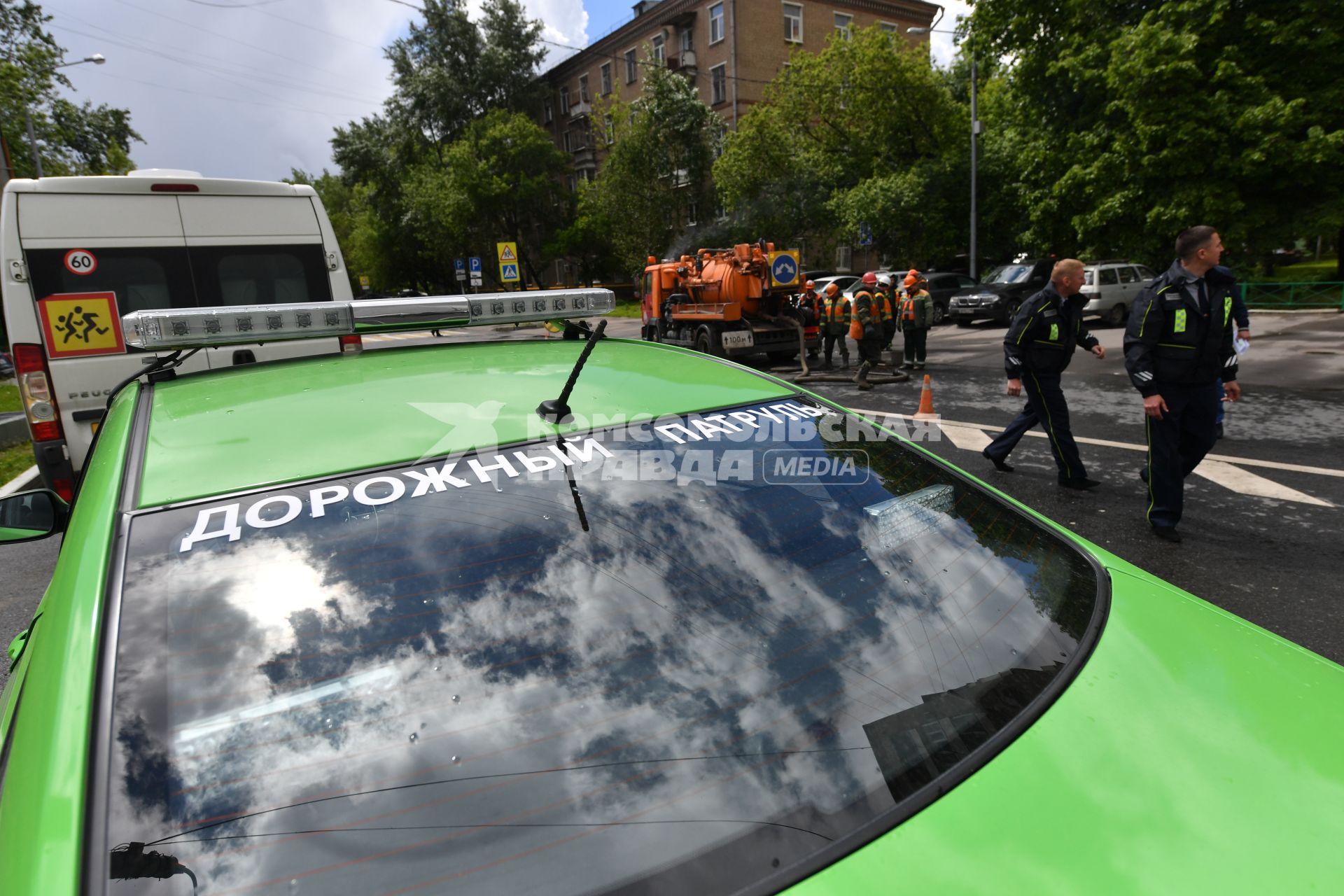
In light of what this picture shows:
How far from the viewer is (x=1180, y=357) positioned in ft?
15.0

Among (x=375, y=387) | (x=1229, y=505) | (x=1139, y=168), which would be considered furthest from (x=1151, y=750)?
(x=1139, y=168)

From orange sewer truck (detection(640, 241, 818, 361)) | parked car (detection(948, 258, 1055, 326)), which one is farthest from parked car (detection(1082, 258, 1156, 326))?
orange sewer truck (detection(640, 241, 818, 361))

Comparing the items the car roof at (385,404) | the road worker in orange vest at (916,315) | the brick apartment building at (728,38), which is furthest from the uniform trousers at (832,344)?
the brick apartment building at (728,38)

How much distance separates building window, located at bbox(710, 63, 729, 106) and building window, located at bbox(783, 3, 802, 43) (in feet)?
11.5

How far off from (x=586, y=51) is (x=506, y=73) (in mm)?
7569

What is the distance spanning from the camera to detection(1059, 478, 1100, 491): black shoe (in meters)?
6.11

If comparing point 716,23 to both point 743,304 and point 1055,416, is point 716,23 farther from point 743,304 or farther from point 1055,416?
point 1055,416

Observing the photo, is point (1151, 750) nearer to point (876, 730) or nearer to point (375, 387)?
point (876, 730)

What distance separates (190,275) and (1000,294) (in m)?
20.1

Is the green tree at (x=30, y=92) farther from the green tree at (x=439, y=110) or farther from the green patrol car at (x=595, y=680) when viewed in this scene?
the green patrol car at (x=595, y=680)

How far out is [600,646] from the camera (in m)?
1.30

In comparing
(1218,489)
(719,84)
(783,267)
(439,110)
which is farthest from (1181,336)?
(439,110)

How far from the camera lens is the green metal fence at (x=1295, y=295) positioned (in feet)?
63.1

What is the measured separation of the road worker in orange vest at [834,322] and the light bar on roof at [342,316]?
10823 mm
